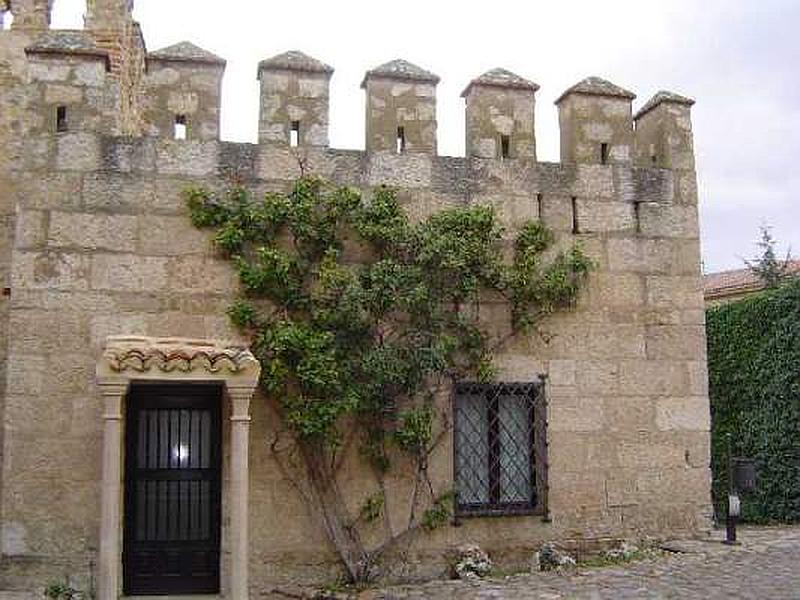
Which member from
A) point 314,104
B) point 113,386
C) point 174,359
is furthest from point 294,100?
point 113,386

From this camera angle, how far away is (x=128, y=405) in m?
7.39

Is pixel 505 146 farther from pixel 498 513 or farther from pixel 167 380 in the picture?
pixel 167 380

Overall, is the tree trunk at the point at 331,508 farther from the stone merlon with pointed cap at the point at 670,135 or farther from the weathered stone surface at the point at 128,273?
the stone merlon with pointed cap at the point at 670,135

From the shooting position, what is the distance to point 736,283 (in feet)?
70.1

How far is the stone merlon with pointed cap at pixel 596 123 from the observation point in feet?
27.7

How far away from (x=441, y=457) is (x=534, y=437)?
850mm

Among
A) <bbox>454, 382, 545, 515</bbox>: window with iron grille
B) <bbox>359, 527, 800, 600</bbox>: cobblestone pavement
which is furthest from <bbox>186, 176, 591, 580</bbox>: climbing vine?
<bbox>359, 527, 800, 600</bbox>: cobblestone pavement

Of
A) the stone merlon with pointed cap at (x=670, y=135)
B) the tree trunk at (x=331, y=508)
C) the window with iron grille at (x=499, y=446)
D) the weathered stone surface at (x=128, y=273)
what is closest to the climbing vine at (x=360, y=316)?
the tree trunk at (x=331, y=508)

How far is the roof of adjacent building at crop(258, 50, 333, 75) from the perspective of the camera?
306 inches

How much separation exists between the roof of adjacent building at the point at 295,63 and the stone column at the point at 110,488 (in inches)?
116

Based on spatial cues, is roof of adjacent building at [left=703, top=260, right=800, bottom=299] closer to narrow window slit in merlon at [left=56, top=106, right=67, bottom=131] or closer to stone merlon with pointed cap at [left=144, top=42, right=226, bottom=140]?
stone merlon with pointed cap at [left=144, top=42, right=226, bottom=140]

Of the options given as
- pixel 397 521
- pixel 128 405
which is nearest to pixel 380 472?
pixel 397 521

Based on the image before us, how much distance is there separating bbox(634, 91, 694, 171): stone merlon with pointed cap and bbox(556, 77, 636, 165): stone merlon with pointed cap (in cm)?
31

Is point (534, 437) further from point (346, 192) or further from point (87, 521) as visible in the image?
point (87, 521)
